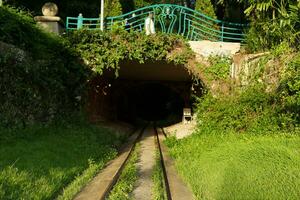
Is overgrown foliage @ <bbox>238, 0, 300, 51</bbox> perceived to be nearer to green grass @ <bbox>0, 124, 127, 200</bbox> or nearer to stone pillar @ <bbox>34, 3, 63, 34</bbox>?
green grass @ <bbox>0, 124, 127, 200</bbox>

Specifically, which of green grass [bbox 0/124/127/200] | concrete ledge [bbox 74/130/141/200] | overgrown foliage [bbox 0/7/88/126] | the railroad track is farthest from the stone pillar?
concrete ledge [bbox 74/130/141/200]

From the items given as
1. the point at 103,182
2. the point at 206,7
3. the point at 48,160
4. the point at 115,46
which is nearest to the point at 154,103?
the point at 206,7

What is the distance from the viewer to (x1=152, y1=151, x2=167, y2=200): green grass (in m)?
7.79

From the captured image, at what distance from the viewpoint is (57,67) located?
1430 centimetres

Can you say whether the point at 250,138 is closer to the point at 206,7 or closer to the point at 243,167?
the point at 243,167

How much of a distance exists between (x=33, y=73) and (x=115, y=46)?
336cm

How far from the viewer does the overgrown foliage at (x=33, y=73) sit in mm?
11758

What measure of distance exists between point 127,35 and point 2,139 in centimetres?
628

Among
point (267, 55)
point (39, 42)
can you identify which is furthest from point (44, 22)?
point (267, 55)

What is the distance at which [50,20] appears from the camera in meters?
15.3

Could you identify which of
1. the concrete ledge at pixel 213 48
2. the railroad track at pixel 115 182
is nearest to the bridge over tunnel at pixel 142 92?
the concrete ledge at pixel 213 48

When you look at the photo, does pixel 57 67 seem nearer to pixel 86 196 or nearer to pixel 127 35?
pixel 127 35

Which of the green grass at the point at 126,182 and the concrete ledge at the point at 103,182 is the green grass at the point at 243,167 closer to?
the green grass at the point at 126,182

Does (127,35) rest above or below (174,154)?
above
